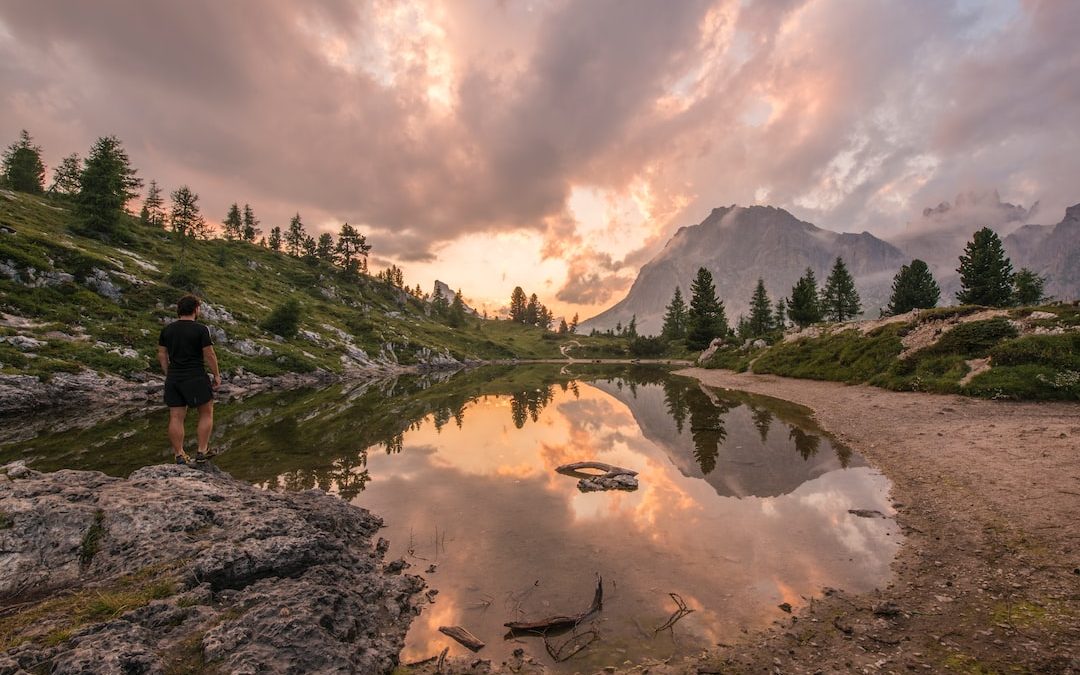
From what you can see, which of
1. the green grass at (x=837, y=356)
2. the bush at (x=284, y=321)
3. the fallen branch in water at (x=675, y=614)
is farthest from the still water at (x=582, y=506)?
the bush at (x=284, y=321)

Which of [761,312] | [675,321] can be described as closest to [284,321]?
[761,312]

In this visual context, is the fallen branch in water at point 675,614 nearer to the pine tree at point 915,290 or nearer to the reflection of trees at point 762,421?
the reflection of trees at point 762,421

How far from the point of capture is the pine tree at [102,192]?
6812 cm

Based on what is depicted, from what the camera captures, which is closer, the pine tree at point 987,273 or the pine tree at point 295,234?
the pine tree at point 987,273

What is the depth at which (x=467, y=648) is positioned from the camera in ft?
22.7

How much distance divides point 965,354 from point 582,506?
118ft

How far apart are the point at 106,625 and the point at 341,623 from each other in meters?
2.86

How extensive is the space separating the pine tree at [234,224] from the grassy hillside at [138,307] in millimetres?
37503

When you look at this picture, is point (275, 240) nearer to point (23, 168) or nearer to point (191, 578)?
point (23, 168)

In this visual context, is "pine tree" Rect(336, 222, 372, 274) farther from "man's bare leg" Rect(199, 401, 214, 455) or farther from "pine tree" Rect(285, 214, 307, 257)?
"man's bare leg" Rect(199, 401, 214, 455)

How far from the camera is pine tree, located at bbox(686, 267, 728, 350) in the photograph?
315 feet

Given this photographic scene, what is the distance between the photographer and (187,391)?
1089 cm

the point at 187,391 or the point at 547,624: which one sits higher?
the point at 187,391

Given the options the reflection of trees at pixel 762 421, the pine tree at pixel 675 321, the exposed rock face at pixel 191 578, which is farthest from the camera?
the pine tree at pixel 675 321
